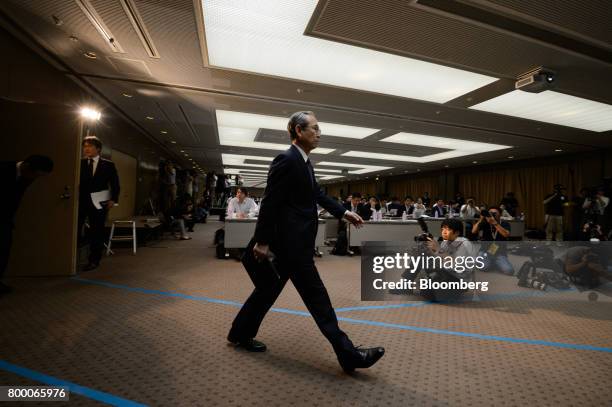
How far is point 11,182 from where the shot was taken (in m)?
2.86

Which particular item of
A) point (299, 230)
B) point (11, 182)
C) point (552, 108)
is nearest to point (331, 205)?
point (299, 230)

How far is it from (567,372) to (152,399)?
240 centimetres

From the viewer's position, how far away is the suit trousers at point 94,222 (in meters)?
4.07

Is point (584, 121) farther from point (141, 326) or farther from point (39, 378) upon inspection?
point (39, 378)

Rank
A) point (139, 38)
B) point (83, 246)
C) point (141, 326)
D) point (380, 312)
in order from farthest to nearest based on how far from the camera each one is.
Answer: point (83, 246) → point (139, 38) → point (380, 312) → point (141, 326)

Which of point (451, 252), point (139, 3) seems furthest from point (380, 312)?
point (139, 3)

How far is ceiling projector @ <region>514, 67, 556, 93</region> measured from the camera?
14.3 feet

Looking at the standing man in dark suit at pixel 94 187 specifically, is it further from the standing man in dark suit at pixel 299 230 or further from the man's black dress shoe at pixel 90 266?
the standing man in dark suit at pixel 299 230

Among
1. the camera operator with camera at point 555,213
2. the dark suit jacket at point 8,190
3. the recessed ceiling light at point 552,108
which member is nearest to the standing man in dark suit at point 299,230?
the dark suit jacket at point 8,190

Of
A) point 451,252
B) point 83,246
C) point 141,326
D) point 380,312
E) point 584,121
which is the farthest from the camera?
point 584,121

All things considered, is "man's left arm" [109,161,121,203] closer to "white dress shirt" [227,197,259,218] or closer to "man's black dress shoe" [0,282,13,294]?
"man's black dress shoe" [0,282,13,294]

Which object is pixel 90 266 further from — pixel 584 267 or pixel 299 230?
pixel 584 267

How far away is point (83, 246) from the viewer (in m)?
4.72

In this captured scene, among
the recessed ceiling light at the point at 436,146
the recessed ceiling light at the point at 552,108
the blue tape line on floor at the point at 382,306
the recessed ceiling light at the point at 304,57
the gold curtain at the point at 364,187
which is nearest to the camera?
the blue tape line on floor at the point at 382,306
